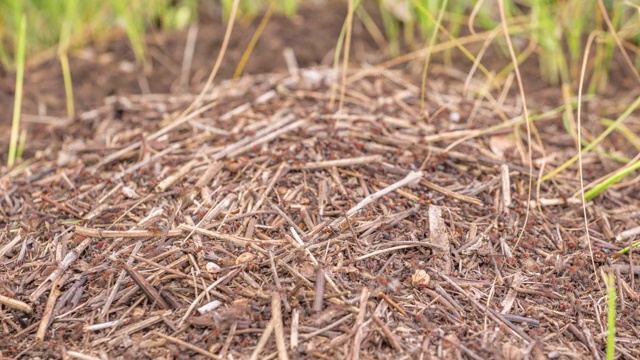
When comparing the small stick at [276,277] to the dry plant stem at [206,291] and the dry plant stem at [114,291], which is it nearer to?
the dry plant stem at [206,291]

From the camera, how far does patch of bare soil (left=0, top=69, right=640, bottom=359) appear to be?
1.69 m

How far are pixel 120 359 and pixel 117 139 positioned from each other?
1327 mm

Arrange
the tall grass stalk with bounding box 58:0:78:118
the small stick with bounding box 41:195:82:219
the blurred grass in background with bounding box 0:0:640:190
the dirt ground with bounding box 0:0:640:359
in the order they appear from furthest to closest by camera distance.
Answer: the tall grass stalk with bounding box 58:0:78:118
the blurred grass in background with bounding box 0:0:640:190
the small stick with bounding box 41:195:82:219
the dirt ground with bounding box 0:0:640:359

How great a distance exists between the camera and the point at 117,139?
8.91ft

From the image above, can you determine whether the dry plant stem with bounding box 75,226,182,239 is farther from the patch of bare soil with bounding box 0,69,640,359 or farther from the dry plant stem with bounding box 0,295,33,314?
the dry plant stem with bounding box 0,295,33,314

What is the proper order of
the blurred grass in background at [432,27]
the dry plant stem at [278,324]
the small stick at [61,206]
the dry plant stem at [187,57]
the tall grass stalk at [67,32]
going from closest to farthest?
the dry plant stem at [278,324], the small stick at [61,206], the blurred grass in background at [432,27], the tall grass stalk at [67,32], the dry plant stem at [187,57]

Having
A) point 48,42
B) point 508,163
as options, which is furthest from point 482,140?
point 48,42

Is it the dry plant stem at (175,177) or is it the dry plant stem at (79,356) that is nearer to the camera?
the dry plant stem at (79,356)

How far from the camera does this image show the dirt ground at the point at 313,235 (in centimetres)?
169

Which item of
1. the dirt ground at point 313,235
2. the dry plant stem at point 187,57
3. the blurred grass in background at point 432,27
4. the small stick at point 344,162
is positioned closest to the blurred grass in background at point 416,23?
the blurred grass in background at point 432,27

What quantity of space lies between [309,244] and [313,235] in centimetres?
6

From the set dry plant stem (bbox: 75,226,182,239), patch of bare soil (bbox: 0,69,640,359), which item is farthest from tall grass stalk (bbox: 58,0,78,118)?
dry plant stem (bbox: 75,226,182,239)

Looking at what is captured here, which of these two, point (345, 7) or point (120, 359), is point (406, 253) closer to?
point (120, 359)

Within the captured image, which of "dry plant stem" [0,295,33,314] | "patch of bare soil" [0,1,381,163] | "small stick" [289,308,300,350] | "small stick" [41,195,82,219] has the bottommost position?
"patch of bare soil" [0,1,381,163]
